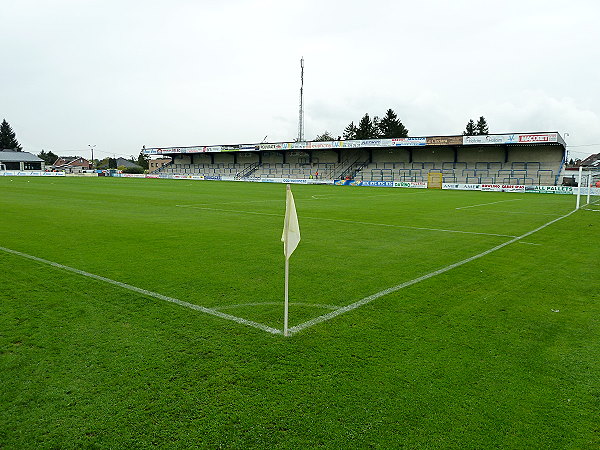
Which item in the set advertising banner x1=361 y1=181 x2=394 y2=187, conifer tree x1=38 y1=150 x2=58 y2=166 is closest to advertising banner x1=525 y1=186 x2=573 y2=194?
advertising banner x1=361 y1=181 x2=394 y2=187

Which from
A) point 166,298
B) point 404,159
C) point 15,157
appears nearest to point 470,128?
point 404,159

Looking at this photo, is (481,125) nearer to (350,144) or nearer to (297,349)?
(350,144)

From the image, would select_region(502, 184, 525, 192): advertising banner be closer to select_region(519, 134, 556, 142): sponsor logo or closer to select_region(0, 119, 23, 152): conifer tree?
select_region(519, 134, 556, 142): sponsor logo

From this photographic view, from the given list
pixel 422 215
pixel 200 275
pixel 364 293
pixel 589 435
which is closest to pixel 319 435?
pixel 589 435

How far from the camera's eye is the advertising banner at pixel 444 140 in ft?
164

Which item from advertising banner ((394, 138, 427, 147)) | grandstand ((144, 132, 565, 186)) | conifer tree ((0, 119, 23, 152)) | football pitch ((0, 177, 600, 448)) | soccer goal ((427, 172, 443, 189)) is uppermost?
conifer tree ((0, 119, 23, 152))

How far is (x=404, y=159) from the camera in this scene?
5894cm

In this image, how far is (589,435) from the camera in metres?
3.21

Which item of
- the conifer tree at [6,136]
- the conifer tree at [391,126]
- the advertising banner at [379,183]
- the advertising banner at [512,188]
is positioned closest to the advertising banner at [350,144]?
the advertising banner at [379,183]

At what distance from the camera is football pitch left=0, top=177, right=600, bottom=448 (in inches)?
128

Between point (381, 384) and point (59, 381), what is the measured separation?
2847mm

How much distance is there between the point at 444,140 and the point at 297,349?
5057 cm

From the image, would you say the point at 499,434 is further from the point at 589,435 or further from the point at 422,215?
the point at 422,215

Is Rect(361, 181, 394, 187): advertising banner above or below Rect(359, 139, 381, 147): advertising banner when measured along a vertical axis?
below
